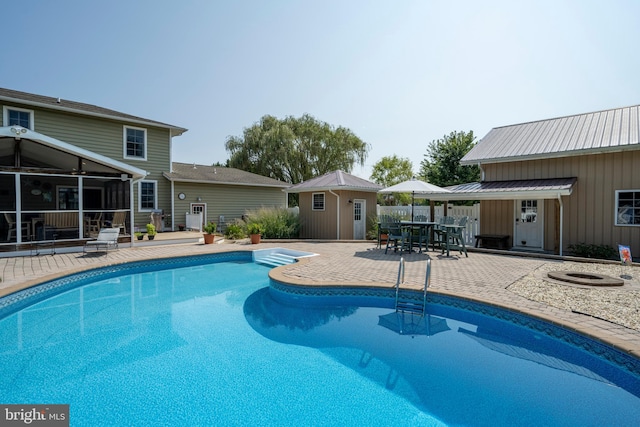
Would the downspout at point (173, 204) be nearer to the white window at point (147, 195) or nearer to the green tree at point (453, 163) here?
the white window at point (147, 195)

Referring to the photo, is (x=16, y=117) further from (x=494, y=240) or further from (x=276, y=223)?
(x=494, y=240)

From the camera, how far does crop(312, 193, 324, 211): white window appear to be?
13.9 m

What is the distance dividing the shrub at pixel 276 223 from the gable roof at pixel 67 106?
608 cm

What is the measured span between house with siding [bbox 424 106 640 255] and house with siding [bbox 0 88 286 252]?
37.6ft

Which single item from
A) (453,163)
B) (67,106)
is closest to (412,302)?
(67,106)

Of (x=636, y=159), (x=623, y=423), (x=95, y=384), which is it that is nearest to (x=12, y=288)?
(x=95, y=384)

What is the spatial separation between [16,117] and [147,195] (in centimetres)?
515

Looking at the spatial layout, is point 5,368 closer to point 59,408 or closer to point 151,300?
point 59,408

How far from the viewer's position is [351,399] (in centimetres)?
330

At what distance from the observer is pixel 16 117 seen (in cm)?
1191

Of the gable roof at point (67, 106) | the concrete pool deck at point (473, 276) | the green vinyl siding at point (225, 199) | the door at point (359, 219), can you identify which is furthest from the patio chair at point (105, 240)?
the door at point (359, 219)

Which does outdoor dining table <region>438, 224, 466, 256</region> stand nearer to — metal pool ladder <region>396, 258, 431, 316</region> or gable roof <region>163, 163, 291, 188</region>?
metal pool ladder <region>396, 258, 431, 316</region>

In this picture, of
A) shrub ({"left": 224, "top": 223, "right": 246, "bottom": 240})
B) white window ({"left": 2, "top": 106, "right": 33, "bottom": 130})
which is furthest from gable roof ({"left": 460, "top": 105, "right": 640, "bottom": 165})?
white window ({"left": 2, "top": 106, "right": 33, "bottom": 130})

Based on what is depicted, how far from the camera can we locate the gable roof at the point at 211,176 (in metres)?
15.3
